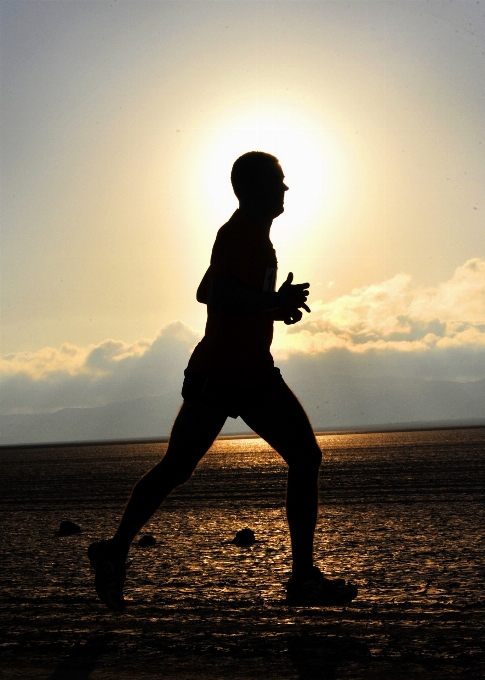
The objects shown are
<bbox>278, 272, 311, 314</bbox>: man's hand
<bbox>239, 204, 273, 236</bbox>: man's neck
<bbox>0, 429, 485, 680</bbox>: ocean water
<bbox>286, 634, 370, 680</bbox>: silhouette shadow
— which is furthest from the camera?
<bbox>239, 204, 273, 236</bbox>: man's neck

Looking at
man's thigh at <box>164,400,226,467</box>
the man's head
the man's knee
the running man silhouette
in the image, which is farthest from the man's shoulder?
the man's knee

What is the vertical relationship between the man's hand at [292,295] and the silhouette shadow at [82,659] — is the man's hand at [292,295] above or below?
above

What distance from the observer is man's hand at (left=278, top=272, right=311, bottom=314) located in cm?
395

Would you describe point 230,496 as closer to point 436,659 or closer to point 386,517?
point 386,517

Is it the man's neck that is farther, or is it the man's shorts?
the man's neck

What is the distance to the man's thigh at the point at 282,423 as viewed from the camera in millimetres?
4137

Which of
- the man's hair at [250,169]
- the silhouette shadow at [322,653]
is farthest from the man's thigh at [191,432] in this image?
the man's hair at [250,169]

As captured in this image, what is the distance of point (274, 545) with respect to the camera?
6406mm

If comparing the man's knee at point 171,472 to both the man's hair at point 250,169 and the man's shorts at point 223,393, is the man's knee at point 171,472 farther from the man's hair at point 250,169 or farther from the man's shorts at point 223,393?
the man's hair at point 250,169

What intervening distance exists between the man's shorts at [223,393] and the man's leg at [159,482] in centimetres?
3

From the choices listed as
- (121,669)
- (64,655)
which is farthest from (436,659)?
(64,655)

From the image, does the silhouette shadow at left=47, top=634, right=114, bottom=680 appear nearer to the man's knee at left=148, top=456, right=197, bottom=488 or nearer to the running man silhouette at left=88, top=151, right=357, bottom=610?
the running man silhouette at left=88, top=151, right=357, bottom=610

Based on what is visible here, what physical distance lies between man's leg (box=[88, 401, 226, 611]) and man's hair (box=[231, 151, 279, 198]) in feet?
3.58

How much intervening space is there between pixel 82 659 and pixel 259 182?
226 centimetres
